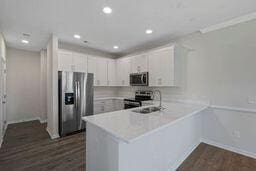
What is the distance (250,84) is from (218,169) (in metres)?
1.76

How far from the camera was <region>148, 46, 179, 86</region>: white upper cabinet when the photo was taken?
3627 mm

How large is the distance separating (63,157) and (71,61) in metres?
2.72

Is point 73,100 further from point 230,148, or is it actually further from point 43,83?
point 230,148

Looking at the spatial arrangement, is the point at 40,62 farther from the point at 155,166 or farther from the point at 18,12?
the point at 155,166

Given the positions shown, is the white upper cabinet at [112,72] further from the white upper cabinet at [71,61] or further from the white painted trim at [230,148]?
the white painted trim at [230,148]

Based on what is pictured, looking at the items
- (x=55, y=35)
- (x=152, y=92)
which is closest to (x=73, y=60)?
(x=55, y=35)

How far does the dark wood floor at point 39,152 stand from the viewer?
7.93 feet

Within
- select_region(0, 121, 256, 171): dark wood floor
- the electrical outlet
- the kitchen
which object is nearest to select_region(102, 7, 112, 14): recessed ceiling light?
the kitchen

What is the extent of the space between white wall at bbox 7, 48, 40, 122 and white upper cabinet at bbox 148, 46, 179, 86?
463 centimetres

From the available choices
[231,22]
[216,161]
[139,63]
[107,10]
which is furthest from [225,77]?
[107,10]

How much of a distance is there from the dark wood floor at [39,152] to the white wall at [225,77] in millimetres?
3047

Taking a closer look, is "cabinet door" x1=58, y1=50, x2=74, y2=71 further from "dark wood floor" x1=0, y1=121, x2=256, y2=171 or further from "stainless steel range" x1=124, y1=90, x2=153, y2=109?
"stainless steel range" x1=124, y1=90, x2=153, y2=109

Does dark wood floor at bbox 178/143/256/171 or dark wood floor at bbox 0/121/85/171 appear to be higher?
dark wood floor at bbox 0/121/85/171

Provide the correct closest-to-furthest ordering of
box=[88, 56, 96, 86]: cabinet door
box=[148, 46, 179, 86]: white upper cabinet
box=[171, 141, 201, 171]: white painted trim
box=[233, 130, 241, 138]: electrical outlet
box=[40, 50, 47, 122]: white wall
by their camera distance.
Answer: box=[171, 141, 201, 171]: white painted trim → box=[233, 130, 241, 138]: electrical outlet → box=[148, 46, 179, 86]: white upper cabinet → box=[88, 56, 96, 86]: cabinet door → box=[40, 50, 47, 122]: white wall
